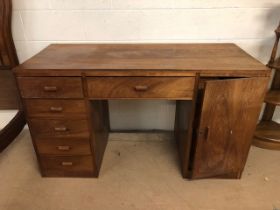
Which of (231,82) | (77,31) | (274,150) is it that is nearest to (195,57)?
(231,82)

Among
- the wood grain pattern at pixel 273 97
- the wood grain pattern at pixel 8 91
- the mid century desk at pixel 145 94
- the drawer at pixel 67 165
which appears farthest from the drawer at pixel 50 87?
the wood grain pattern at pixel 273 97

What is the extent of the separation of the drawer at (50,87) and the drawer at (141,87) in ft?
0.23

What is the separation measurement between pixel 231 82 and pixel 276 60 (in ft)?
2.41

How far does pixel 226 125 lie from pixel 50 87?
97 centimetres

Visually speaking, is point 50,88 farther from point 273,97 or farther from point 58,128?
point 273,97

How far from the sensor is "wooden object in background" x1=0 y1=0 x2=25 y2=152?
1.43m

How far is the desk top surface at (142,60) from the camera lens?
109 cm

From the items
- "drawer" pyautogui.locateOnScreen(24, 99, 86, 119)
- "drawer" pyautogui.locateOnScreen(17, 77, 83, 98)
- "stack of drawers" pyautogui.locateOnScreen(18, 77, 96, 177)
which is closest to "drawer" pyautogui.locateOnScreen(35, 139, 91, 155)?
"stack of drawers" pyautogui.locateOnScreen(18, 77, 96, 177)

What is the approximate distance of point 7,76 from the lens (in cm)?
161

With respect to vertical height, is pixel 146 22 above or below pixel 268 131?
above

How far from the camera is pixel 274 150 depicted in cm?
170

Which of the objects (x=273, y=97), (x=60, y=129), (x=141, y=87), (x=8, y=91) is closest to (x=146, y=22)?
(x=141, y=87)

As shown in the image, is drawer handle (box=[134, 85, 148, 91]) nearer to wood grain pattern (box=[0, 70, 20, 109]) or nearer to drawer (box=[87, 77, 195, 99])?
drawer (box=[87, 77, 195, 99])

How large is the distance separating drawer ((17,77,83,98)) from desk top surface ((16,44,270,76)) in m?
0.03
